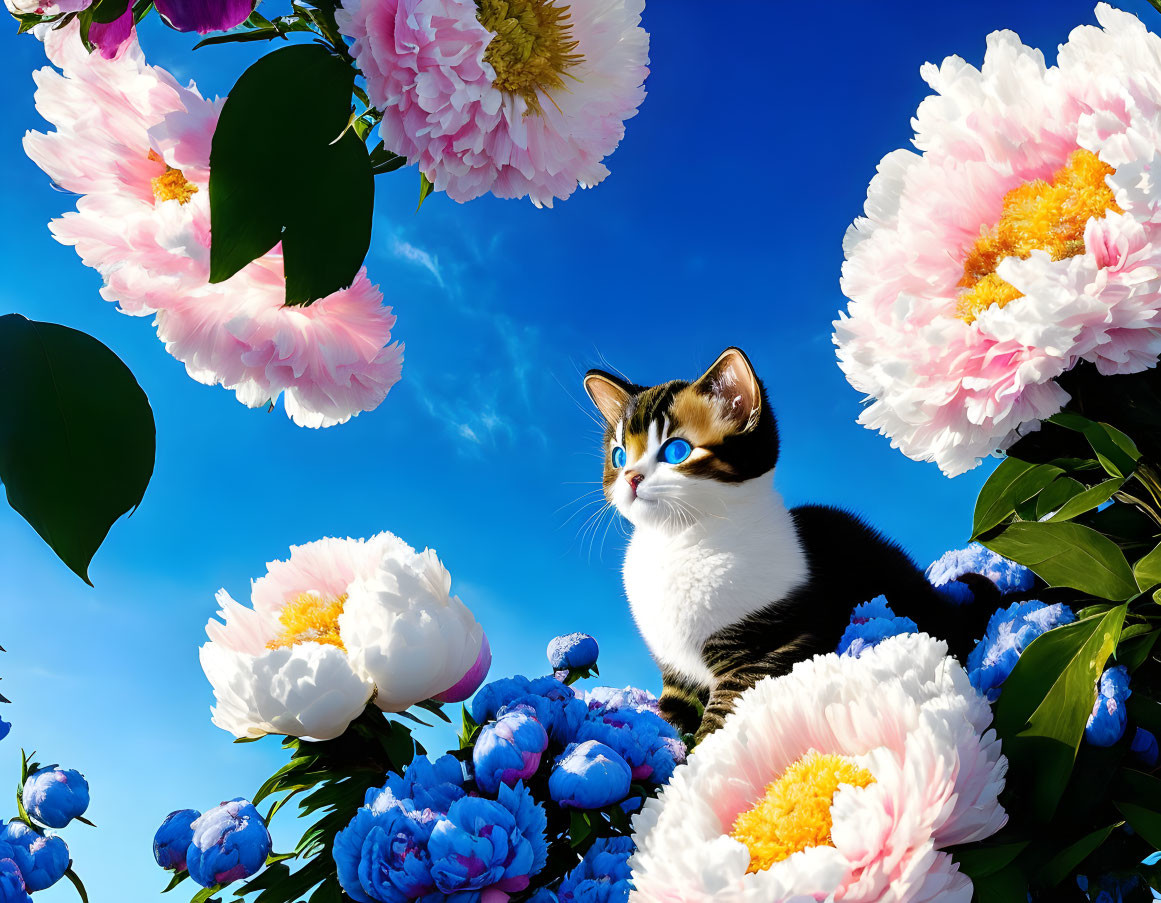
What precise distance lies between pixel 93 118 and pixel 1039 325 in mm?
701

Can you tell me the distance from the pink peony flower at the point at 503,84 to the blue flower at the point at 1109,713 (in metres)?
0.55

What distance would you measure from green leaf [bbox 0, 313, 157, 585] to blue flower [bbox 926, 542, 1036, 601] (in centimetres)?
87

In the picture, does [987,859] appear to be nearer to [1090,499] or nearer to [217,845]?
[1090,499]

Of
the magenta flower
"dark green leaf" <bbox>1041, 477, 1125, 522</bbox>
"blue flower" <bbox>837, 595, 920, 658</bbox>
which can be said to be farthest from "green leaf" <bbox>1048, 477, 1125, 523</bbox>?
the magenta flower

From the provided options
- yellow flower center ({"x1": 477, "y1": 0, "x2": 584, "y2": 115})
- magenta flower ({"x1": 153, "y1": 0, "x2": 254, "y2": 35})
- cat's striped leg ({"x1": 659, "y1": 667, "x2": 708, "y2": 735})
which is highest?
magenta flower ({"x1": 153, "y1": 0, "x2": 254, "y2": 35})

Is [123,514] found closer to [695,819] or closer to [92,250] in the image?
[92,250]

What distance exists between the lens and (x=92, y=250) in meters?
0.70

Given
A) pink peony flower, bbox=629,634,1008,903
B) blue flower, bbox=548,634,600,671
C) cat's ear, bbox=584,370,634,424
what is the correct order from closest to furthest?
1. pink peony flower, bbox=629,634,1008,903
2. blue flower, bbox=548,634,600,671
3. cat's ear, bbox=584,370,634,424

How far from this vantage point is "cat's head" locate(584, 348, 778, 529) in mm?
1486

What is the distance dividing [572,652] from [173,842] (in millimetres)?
527

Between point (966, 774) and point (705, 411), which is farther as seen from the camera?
point (705, 411)

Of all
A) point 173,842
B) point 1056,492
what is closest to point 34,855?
point 173,842

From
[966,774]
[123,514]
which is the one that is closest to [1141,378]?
[966,774]

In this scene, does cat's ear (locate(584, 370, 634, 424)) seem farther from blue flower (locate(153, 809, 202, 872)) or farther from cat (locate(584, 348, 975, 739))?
blue flower (locate(153, 809, 202, 872))
